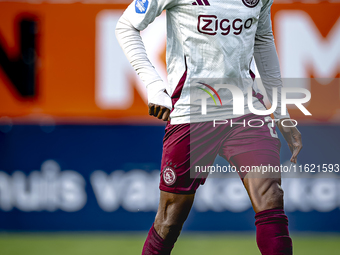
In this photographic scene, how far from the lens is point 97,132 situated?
17.0ft

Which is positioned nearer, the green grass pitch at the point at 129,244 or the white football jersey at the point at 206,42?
the white football jersey at the point at 206,42

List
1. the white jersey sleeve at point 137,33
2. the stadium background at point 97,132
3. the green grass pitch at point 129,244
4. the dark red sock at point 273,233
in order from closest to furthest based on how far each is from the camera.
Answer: the dark red sock at point 273,233
the white jersey sleeve at point 137,33
the green grass pitch at point 129,244
the stadium background at point 97,132

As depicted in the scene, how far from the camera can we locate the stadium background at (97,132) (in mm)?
5059

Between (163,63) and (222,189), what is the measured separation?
5.05 feet

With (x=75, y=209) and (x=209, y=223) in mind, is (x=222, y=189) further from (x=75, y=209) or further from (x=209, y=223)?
(x=75, y=209)

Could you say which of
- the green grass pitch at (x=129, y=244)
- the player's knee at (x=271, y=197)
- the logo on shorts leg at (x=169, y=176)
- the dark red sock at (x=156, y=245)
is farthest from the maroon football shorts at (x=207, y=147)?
the green grass pitch at (x=129, y=244)

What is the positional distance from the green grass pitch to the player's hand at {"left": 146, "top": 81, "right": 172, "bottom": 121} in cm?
272

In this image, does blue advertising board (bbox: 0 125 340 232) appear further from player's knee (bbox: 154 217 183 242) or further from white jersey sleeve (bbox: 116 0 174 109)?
white jersey sleeve (bbox: 116 0 174 109)

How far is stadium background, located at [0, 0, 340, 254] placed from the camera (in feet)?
16.6

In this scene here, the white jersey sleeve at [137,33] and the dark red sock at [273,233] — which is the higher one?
the white jersey sleeve at [137,33]

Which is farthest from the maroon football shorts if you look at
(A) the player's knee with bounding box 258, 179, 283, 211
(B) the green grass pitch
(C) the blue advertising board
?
(C) the blue advertising board

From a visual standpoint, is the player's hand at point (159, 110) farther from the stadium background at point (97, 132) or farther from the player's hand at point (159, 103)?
the stadium background at point (97, 132)

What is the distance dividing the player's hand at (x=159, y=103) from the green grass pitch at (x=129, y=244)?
272 centimetres

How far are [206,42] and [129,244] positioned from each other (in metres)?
3.14
